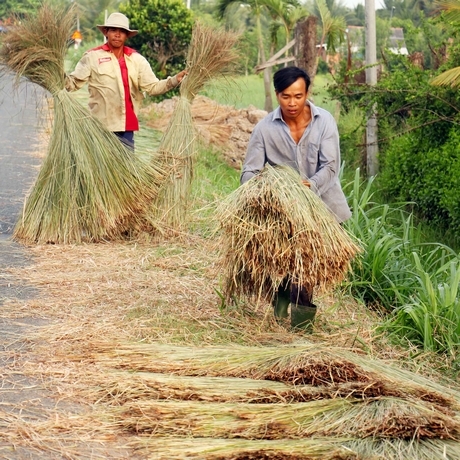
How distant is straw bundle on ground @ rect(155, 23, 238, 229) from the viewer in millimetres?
7152

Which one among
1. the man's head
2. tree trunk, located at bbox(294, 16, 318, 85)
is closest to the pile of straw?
the man's head

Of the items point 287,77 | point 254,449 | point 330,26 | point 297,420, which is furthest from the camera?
point 330,26

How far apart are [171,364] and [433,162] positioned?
6463 millimetres

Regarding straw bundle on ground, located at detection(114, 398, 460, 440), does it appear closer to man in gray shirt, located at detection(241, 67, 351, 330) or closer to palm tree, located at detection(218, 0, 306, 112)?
man in gray shirt, located at detection(241, 67, 351, 330)

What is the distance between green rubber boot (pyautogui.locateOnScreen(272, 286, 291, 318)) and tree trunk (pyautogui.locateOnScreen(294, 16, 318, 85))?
5.64 meters

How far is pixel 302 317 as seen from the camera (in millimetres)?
4836

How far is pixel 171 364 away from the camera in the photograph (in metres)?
4.07

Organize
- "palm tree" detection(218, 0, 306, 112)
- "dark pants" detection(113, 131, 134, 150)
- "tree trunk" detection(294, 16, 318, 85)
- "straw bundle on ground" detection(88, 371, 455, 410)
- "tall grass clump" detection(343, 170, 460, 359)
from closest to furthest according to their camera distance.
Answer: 1. "straw bundle on ground" detection(88, 371, 455, 410)
2. "tall grass clump" detection(343, 170, 460, 359)
3. "dark pants" detection(113, 131, 134, 150)
4. "tree trunk" detection(294, 16, 318, 85)
5. "palm tree" detection(218, 0, 306, 112)

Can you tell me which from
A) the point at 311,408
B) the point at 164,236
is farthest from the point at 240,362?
the point at 164,236

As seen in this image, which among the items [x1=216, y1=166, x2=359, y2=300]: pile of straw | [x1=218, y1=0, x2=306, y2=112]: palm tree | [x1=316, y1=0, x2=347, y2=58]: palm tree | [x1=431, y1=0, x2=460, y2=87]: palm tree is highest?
[x1=218, y1=0, x2=306, y2=112]: palm tree

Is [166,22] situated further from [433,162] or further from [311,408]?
[311,408]

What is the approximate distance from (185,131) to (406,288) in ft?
7.60

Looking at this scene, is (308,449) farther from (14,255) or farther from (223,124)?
(223,124)

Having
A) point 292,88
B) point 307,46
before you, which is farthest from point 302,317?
point 307,46
